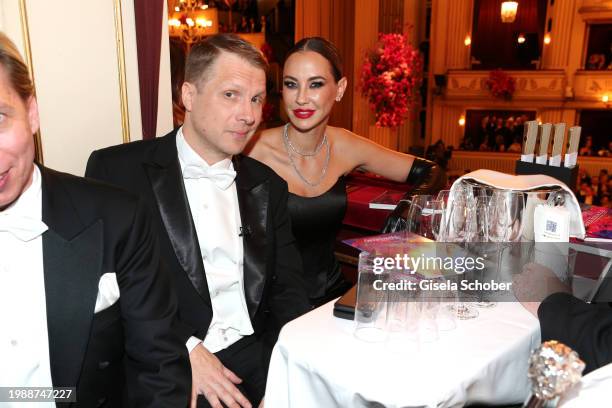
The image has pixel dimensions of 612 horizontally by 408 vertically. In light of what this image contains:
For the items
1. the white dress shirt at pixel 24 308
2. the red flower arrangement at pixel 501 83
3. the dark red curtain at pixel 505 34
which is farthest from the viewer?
the dark red curtain at pixel 505 34

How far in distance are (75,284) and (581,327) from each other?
4.53 ft

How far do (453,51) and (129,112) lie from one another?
478 inches

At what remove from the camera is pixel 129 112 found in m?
2.58

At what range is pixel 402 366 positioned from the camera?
4.39 ft

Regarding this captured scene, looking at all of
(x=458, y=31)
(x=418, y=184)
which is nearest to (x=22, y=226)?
(x=418, y=184)

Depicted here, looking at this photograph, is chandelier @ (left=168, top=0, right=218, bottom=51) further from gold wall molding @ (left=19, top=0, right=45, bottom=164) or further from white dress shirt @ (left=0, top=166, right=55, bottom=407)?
white dress shirt @ (left=0, top=166, right=55, bottom=407)

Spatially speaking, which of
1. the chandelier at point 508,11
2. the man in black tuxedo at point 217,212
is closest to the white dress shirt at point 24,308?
the man in black tuxedo at point 217,212

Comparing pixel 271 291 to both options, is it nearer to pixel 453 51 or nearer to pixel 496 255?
pixel 496 255

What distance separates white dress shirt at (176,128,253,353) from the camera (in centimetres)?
204

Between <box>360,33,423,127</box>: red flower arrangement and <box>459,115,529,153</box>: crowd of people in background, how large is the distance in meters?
7.54

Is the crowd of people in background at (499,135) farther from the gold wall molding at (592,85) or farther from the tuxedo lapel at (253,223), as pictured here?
the tuxedo lapel at (253,223)

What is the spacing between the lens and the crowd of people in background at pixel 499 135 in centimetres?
1295

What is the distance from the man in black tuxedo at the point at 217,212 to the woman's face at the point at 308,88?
686 mm

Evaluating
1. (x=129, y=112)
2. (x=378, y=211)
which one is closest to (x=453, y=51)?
(x=378, y=211)
